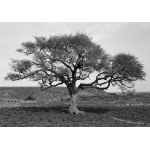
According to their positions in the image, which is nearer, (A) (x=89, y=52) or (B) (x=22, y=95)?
(A) (x=89, y=52)

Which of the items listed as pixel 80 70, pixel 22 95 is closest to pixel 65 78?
pixel 80 70

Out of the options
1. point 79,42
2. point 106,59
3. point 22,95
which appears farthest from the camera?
point 22,95

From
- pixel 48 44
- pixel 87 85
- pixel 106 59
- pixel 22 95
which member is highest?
pixel 48 44

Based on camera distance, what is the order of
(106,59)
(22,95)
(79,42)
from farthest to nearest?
(22,95) → (106,59) → (79,42)

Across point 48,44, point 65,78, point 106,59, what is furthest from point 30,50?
point 106,59

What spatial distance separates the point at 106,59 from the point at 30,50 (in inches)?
423

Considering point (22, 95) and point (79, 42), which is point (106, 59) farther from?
point (22, 95)

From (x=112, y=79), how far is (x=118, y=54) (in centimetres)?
364

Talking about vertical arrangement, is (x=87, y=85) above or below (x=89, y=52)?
below

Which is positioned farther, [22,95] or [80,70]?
[22,95]

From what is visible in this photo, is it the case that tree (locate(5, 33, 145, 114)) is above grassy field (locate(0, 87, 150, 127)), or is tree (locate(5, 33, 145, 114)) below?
above

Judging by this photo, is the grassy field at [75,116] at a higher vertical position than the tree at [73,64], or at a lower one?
lower

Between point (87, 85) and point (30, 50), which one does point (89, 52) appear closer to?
point (87, 85)

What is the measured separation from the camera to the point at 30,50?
83.5ft
